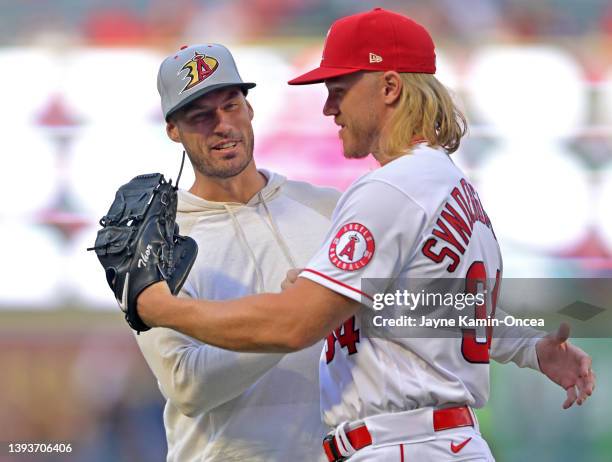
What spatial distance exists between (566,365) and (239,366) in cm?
68

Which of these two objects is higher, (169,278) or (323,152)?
(323,152)

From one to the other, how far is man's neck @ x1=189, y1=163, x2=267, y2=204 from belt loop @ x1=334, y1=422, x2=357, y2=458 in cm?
81

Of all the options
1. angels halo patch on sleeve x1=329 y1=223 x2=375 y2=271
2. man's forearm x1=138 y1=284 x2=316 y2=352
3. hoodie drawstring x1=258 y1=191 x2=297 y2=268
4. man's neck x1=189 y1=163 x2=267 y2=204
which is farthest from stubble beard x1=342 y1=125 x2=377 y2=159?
man's neck x1=189 y1=163 x2=267 y2=204

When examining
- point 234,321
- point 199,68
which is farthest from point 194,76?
point 234,321

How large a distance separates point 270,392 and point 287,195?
52 centimetres

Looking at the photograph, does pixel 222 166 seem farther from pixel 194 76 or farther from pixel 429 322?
pixel 429 322

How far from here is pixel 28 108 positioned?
15.3ft

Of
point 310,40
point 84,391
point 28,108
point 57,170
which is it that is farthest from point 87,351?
point 310,40

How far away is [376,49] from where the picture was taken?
6.47 feet

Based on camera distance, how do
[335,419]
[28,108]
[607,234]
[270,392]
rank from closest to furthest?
[335,419]
[270,392]
[607,234]
[28,108]

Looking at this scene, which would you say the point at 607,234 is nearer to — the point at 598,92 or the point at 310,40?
the point at 598,92

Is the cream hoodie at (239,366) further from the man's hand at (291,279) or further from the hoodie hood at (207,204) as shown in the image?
the man's hand at (291,279)

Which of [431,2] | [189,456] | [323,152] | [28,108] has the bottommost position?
[189,456]

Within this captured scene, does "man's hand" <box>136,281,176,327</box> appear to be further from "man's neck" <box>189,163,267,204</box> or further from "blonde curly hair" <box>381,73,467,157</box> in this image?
"man's neck" <box>189,163,267,204</box>
